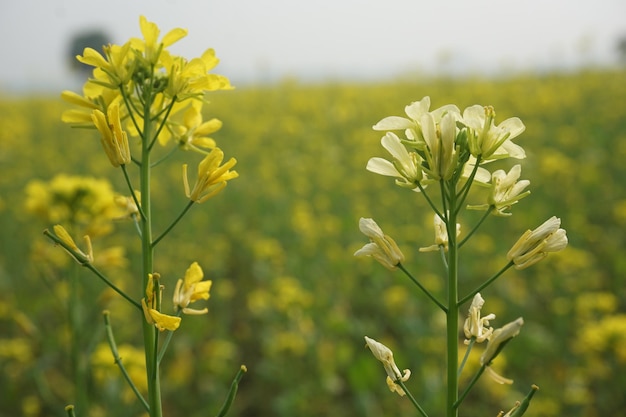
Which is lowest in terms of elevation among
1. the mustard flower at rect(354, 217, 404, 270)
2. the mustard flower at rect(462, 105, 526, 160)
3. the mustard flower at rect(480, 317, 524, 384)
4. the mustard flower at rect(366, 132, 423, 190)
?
the mustard flower at rect(480, 317, 524, 384)

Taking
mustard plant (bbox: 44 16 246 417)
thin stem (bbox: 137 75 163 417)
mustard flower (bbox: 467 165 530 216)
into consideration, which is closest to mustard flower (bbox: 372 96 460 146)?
mustard flower (bbox: 467 165 530 216)

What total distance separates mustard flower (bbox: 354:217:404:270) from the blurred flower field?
1.53 feet

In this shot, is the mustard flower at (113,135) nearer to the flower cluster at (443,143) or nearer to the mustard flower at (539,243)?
the flower cluster at (443,143)

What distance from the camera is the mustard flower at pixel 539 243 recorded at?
0.80 m

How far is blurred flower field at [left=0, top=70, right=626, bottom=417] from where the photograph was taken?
2477mm

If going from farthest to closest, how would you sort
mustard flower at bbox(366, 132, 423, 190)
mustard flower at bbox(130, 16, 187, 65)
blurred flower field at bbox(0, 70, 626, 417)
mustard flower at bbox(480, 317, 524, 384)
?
blurred flower field at bbox(0, 70, 626, 417) < mustard flower at bbox(130, 16, 187, 65) < mustard flower at bbox(366, 132, 423, 190) < mustard flower at bbox(480, 317, 524, 384)

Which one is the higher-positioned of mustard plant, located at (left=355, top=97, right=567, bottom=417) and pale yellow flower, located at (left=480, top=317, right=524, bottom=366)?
mustard plant, located at (left=355, top=97, right=567, bottom=417)

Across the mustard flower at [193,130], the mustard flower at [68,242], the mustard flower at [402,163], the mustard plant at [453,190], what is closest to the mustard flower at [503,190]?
the mustard plant at [453,190]

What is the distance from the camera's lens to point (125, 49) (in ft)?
2.92

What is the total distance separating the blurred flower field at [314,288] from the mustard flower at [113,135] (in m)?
0.17

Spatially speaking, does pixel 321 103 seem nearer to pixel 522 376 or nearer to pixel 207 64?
pixel 522 376

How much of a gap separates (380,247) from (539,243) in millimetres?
235

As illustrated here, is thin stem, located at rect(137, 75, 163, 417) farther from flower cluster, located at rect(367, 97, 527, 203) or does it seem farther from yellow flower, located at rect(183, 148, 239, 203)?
flower cluster, located at rect(367, 97, 527, 203)

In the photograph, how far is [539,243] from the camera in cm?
81
